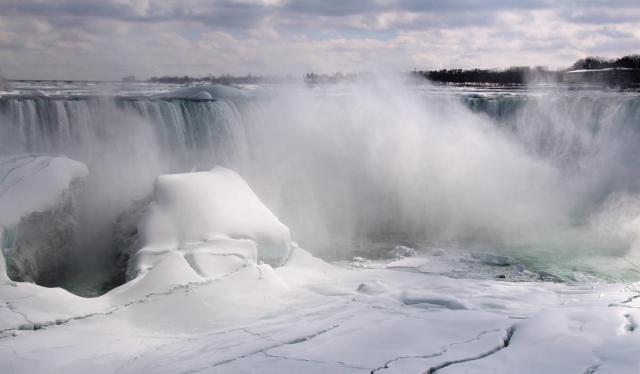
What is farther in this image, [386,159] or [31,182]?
[386,159]

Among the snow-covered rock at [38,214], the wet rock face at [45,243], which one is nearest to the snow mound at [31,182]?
the snow-covered rock at [38,214]

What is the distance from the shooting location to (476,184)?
1661 cm

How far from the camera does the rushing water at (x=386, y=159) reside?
12.7m

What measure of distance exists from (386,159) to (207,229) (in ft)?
30.5

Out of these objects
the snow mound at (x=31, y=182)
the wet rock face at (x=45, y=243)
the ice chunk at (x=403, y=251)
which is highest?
the snow mound at (x=31, y=182)

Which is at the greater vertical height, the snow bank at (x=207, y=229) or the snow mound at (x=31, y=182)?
the snow mound at (x=31, y=182)

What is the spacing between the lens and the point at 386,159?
55.3ft

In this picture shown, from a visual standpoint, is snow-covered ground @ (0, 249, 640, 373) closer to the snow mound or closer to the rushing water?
the snow mound

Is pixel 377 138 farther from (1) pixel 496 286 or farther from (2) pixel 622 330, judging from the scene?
(2) pixel 622 330

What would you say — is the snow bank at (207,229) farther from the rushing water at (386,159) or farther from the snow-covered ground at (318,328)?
the rushing water at (386,159)

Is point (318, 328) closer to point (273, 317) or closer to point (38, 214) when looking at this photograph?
point (273, 317)

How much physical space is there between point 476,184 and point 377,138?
3.24 meters

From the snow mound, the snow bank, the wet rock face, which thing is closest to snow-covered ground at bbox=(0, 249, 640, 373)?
the snow bank

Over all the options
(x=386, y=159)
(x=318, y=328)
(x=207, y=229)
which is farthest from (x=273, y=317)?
(x=386, y=159)
